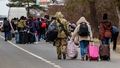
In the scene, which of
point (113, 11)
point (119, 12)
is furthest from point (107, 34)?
point (113, 11)

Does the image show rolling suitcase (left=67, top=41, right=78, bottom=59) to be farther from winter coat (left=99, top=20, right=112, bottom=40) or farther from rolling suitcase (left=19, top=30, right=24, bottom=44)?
rolling suitcase (left=19, top=30, right=24, bottom=44)

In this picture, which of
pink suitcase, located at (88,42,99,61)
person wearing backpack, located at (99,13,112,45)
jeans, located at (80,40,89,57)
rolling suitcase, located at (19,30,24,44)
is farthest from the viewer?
rolling suitcase, located at (19,30,24,44)

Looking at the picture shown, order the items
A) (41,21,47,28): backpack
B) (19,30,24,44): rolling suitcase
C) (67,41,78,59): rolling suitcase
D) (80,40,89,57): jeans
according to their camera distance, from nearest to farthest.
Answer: (80,40,89,57): jeans < (67,41,78,59): rolling suitcase < (19,30,24,44): rolling suitcase < (41,21,47,28): backpack

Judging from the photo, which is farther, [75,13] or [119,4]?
[75,13]

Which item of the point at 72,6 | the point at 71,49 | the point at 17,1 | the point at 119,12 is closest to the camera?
the point at 71,49

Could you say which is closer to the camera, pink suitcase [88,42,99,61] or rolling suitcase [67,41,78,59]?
pink suitcase [88,42,99,61]

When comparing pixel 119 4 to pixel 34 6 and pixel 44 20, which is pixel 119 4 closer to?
pixel 44 20

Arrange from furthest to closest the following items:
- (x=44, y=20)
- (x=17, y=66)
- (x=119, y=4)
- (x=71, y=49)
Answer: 1. (x=44, y=20)
2. (x=119, y=4)
3. (x=71, y=49)
4. (x=17, y=66)

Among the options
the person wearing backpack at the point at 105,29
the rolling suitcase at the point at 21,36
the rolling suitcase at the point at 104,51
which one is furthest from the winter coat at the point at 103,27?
the rolling suitcase at the point at 21,36

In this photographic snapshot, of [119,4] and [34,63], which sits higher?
[119,4]

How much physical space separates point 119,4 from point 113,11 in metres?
18.0

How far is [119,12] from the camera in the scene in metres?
33.3

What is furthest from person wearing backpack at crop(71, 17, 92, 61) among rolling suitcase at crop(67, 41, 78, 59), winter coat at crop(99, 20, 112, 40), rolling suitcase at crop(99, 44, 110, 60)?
winter coat at crop(99, 20, 112, 40)

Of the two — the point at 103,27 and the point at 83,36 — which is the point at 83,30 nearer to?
the point at 83,36
